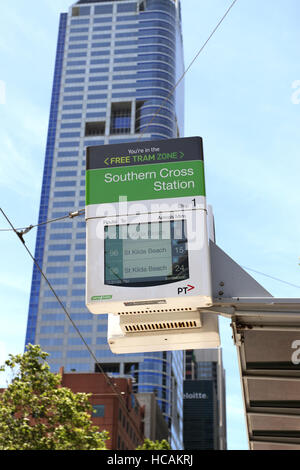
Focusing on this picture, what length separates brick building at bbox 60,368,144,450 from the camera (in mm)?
69375

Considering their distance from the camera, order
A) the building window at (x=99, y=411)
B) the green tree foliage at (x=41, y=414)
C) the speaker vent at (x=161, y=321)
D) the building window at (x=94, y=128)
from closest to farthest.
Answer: the speaker vent at (x=161, y=321) → the green tree foliage at (x=41, y=414) → the building window at (x=99, y=411) → the building window at (x=94, y=128)

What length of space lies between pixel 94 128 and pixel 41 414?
162 m

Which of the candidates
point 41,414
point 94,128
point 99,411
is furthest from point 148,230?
point 94,128

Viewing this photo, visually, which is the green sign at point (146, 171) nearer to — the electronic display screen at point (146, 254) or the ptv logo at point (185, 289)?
the electronic display screen at point (146, 254)

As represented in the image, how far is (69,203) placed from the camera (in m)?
169

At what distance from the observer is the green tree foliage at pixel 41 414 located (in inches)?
1033

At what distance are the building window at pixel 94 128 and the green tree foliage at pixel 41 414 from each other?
156357mm

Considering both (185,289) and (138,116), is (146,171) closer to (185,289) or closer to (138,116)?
(185,289)

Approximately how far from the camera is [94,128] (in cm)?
18375

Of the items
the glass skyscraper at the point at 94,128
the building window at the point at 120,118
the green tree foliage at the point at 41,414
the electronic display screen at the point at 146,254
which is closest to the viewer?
the electronic display screen at the point at 146,254

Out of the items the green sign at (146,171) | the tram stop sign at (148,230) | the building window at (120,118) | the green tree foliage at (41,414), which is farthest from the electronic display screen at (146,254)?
the building window at (120,118)

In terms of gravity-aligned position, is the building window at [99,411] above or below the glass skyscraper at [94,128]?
below

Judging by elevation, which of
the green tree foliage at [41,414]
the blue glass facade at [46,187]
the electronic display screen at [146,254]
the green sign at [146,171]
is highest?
the blue glass facade at [46,187]
